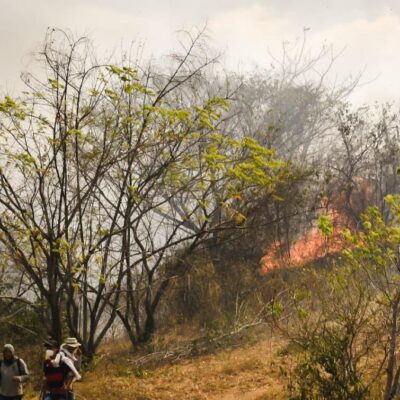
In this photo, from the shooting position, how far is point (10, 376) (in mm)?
7543

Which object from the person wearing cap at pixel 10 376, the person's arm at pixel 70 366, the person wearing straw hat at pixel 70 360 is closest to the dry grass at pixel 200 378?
the person wearing cap at pixel 10 376

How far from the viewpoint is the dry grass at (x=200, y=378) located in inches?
410

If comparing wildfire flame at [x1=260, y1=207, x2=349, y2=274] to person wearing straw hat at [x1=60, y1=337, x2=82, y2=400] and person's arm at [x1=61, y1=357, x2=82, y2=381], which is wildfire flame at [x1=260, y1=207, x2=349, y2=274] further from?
person's arm at [x1=61, y1=357, x2=82, y2=381]

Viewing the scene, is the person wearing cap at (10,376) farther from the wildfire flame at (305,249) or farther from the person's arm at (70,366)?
the wildfire flame at (305,249)

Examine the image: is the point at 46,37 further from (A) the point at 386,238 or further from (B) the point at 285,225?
(B) the point at 285,225

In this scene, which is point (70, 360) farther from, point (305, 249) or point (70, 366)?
point (305, 249)

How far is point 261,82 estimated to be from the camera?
2697 cm

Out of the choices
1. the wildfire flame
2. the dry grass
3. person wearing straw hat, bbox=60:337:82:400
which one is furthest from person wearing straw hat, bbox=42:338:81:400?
the wildfire flame

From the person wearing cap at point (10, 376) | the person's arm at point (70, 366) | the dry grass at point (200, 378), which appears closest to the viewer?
the person's arm at point (70, 366)

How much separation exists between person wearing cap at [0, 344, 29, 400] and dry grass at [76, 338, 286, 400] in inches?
96.0

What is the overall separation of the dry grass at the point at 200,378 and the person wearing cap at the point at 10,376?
2.44 metres

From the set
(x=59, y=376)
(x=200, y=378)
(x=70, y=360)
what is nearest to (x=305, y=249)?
(x=200, y=378)

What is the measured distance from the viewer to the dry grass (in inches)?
410

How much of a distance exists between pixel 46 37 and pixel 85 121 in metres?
1.78
